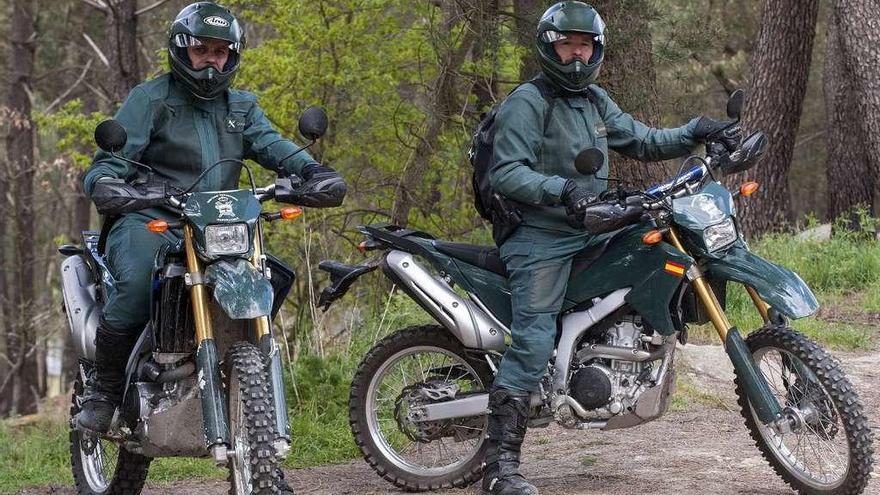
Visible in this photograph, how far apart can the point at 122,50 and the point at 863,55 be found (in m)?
9.92

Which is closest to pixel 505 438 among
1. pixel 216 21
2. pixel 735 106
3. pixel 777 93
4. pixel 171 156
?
pixel 735 106

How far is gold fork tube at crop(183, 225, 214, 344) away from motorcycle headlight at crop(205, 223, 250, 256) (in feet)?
0.42

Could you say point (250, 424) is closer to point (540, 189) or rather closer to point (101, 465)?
point (540, 189)

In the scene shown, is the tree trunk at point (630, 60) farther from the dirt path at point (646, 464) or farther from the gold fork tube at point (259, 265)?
the gold fork tube at point (259, 265)

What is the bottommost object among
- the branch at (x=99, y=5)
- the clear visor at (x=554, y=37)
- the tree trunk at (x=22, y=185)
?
the tree trunk at (x=22, y=185)

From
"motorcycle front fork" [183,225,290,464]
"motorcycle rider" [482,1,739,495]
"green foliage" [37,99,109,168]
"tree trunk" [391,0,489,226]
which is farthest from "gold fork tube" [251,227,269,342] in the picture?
"green foliage" [37,99,109,168]

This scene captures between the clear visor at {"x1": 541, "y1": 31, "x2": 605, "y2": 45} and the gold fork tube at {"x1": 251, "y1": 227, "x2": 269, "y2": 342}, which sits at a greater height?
the clear visor at {"x1": 541, "y1": 31, "x2": 605, "y2": 45}

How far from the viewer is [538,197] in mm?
5480

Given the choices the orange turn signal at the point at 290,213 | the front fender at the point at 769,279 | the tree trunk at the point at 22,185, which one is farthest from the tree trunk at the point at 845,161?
the tree trunk at the point at 22,185

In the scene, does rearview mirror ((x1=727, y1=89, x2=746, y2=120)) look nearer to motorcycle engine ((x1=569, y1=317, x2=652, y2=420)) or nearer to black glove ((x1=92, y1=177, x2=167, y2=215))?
motorcycle engine ((x1=569, y1=317, x2=652, y2=420))

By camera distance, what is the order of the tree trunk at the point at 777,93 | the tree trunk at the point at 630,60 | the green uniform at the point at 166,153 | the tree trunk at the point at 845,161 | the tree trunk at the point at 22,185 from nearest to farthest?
the green uniform at the point at 166,153 → the tree trunk at the point at 630,60 → the tree trunk at the point at 845,161 → the tree trunk at the point at 777,93 → the tree trunk at the point at 22,185

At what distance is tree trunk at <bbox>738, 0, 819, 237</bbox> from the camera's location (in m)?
13.0

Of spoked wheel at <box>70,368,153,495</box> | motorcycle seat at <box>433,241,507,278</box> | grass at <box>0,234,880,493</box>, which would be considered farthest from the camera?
grass at <box>0,234,880,493</box>

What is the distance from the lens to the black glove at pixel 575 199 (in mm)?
5270
